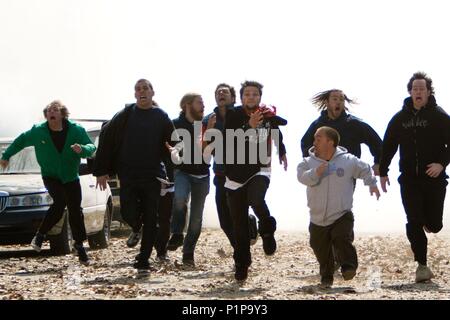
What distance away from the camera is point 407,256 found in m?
18.1

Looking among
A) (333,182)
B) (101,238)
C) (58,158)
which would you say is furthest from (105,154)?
(101,238)

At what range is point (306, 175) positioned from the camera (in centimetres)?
1344

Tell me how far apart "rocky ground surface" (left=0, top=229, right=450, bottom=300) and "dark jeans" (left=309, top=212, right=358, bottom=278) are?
23 cm

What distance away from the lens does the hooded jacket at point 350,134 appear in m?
15.7

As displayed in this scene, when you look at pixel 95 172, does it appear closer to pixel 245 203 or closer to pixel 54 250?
pixel 245 203

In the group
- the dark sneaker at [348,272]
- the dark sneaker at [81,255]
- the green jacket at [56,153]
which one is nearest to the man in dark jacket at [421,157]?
the dark sneaker at [348,272]

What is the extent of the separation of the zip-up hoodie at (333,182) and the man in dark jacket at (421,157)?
112 cm

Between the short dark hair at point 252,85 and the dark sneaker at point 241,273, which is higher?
the short dark hair at point 252,85

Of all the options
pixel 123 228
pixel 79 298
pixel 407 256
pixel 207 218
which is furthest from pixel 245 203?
pixel 207 218

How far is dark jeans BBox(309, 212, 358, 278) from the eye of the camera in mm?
13438

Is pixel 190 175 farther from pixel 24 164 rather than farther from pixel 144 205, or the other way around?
pixel 24 164

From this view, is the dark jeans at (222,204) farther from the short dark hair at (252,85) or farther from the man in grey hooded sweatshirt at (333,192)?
the man in grey hooded sweatshirt at (333,192)

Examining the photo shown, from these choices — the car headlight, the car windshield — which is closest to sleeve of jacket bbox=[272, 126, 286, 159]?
the car headlight

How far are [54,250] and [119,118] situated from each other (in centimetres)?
399
